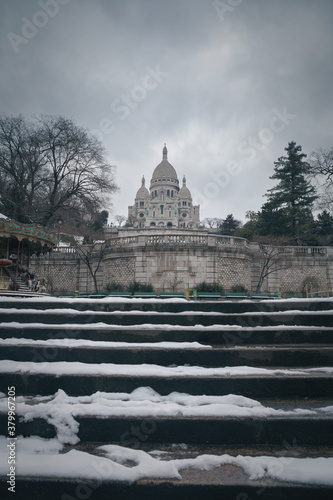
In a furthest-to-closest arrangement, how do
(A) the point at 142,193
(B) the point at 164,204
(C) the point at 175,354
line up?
(A) the point at 142,193 → (B) the point at 164,204 → (C) the point at 175,354

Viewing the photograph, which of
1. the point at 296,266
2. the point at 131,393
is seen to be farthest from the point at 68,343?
the point at 296,266

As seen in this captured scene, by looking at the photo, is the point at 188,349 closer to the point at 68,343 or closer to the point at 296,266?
the point at 68,343

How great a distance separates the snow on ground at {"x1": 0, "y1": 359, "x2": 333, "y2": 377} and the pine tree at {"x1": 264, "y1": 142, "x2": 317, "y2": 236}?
39.9m

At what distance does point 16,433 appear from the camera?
2.97 metres

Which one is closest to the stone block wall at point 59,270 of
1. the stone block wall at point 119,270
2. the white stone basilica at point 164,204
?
the stone block wall at point 119,270

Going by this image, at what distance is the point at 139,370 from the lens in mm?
3670

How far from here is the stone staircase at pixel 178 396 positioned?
2.38m

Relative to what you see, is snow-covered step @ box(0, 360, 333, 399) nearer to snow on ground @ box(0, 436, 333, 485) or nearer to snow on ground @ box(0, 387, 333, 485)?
snow on ground @ box(0, 387, 333, 485)

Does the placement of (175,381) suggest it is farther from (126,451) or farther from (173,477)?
(173,477)

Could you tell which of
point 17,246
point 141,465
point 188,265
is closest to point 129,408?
point 141,465

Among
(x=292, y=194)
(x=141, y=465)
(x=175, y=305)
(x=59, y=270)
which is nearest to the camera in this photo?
(x=141, y=465)

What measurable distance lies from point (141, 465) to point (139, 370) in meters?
1.22

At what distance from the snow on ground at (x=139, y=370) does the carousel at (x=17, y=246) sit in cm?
1136

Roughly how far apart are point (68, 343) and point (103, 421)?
1625mm
